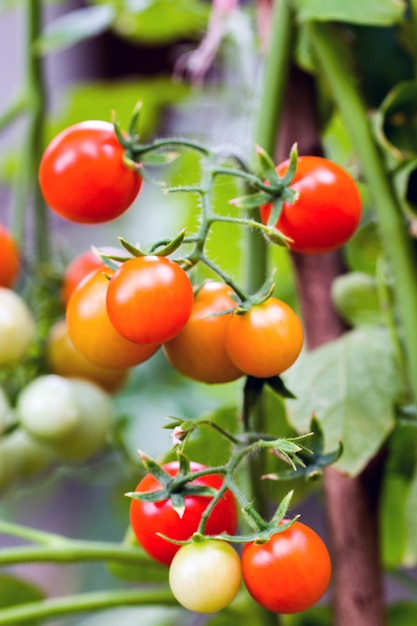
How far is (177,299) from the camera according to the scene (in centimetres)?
20

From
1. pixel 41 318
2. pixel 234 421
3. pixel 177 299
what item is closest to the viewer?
pixel 177 299

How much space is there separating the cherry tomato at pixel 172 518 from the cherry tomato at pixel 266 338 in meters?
0.03

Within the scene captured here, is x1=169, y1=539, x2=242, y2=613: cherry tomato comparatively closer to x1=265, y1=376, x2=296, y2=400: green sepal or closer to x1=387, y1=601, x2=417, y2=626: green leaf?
x1=265, y1=376, x2=296, y2=400: green sepal

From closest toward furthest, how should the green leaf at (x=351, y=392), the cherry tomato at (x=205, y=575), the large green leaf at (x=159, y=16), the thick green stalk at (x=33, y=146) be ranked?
→ the cherry tomato at (x=205, y=575) < the green leaf at (x=351, y=392) < the thick green stalk at (x=33, y=146) < the large green leaf at (x=159, y=16)

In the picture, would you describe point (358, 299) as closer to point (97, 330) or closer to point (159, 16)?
point (97, 330)

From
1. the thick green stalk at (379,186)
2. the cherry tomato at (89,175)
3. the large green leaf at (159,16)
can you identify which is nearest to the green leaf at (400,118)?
the thick green stalk at (379,186)

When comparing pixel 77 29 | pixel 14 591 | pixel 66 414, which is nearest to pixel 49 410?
pixel 66 414

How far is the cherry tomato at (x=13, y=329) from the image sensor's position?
37cm

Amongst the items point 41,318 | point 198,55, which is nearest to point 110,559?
point 41,318

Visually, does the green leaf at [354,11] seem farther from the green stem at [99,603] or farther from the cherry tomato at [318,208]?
the green stem at [99,603]

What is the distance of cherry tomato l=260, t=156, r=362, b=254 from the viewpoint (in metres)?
0.24

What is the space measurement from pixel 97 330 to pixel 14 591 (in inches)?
10.0

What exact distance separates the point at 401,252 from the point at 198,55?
30 cm

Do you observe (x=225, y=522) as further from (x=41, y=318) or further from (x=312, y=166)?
(x=41, y=318)
